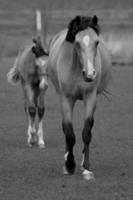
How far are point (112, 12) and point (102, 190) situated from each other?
41.5 meters

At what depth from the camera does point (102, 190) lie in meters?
10.4

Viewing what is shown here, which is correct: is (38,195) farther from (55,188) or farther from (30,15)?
(30,15)

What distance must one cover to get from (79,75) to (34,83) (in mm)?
3832

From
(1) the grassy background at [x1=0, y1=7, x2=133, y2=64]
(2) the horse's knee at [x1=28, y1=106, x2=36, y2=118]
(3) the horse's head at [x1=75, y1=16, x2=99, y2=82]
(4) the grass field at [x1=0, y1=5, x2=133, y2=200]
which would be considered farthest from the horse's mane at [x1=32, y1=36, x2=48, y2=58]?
(1) the grassy background at [x1=0, y1=7, x2=133, y2=64]

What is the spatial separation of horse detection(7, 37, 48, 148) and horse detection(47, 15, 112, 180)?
2.87 m

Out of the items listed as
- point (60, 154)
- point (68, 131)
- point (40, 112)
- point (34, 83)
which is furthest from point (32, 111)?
point (68, 131)

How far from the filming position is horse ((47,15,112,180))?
11169mm

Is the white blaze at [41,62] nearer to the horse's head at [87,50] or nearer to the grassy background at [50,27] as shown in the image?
the horse's head at [87,50]

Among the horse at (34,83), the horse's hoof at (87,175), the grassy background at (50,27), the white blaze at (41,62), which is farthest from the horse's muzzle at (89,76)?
the grassy background at (50,27)

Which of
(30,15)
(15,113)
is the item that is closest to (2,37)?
(30,15)

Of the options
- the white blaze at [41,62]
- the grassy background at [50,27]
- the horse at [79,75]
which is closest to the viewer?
the horse at [79,75]

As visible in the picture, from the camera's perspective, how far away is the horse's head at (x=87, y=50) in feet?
36.0

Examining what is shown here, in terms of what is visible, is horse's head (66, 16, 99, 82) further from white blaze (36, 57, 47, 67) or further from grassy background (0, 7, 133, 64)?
grassy background (0, 7, 133, 64)

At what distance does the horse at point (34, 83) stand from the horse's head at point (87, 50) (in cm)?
373
